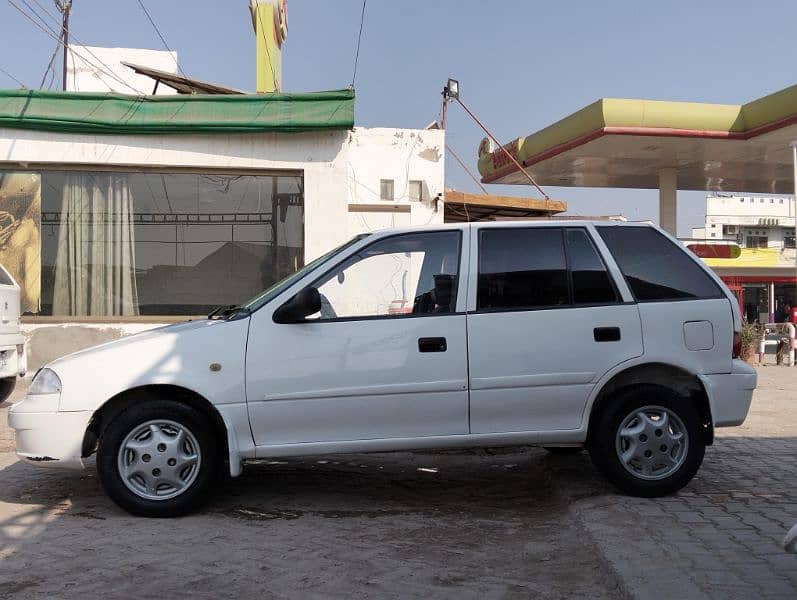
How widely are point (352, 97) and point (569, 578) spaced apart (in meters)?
8.12

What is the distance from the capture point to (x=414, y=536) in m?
4.53

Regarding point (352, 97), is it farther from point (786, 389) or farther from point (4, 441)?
point (786, 389)

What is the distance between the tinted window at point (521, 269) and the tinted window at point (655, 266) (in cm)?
40

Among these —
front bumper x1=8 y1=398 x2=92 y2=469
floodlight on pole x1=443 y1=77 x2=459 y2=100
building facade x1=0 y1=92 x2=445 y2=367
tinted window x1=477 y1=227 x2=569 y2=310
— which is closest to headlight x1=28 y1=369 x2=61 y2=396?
front bumper x1=8 y1=398 x2=92 y2=469

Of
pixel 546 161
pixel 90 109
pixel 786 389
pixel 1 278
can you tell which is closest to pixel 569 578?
pixel 1 278

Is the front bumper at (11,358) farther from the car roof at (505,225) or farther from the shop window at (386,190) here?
the shop window at (386,190)

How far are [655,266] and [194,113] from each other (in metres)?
7.46

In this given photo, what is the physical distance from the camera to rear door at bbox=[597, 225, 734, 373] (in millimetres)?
5035

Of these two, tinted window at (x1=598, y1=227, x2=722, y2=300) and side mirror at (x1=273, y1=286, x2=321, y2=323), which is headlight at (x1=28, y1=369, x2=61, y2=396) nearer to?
side mirror at (x1=273, y1=286, x2=321, y2=323)

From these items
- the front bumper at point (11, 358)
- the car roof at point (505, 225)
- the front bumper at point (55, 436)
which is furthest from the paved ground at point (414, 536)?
the front bumper at point (11, 358)

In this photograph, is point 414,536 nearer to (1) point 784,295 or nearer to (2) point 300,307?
(2) point 300,307

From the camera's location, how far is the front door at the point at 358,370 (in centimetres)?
474

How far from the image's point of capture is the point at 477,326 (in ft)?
16.1

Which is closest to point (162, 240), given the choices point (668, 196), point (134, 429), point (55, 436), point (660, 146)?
point (55, 436)
